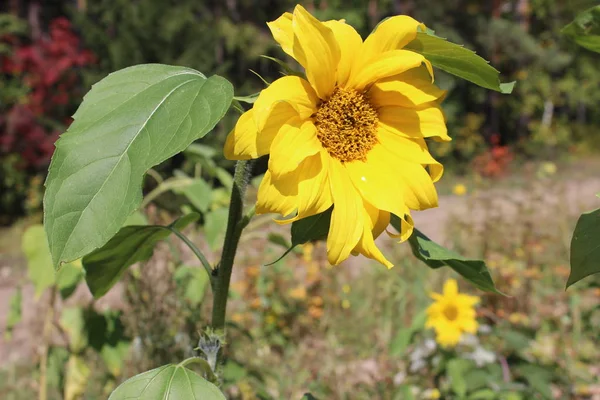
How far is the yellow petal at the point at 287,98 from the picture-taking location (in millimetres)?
746

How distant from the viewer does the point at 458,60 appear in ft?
2.65

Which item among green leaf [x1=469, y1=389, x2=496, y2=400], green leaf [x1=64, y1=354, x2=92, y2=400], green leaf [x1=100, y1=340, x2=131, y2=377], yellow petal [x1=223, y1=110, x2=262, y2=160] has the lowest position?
green leaf [x1=469, y1=389, x2=496, y2=400]

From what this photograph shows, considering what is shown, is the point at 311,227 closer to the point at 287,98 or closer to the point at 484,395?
the point at 287,98

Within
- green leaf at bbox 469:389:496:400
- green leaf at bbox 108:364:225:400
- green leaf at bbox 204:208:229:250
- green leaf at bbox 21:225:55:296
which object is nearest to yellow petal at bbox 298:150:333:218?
green leaf at bbox 108:364:225:400

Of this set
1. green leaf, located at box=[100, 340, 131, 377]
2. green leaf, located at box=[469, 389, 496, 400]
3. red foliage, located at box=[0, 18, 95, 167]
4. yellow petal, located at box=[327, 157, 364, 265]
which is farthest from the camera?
red foliage, located at box=[0, 18, 95, 167]

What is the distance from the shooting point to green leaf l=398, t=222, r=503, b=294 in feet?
2.81

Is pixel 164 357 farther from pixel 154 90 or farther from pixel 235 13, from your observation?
pixel 235 13

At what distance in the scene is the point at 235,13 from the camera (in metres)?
10.2

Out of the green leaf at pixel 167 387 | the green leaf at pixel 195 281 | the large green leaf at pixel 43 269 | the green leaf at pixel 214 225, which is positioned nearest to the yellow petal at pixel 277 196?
the green leaf at pixel 167 387

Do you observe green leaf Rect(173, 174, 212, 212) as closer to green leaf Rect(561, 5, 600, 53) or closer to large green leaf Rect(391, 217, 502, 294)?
large green leaf Rect(391, 217, 502, 294)

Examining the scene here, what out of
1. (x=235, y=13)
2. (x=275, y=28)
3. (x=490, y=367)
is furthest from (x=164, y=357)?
(x=235, y=13)

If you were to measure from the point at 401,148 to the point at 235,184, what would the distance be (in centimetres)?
23

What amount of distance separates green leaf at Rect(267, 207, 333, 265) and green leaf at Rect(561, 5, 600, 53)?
0.36 meters

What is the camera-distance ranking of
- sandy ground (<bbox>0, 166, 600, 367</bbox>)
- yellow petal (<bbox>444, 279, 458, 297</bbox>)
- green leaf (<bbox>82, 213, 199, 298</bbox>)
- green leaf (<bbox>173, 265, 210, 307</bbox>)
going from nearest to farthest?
1. green leaf (<bbox>82, 213, 199, 298</bbox>)
2. green leaf (<bbox>173, 265, 210, 307</bbox>)
3. yellow petal (<bbox>444, 279, 458, 297</bbox>)
4. sandy ground (<bbox>0, 166, 600, 367</bbox>)
